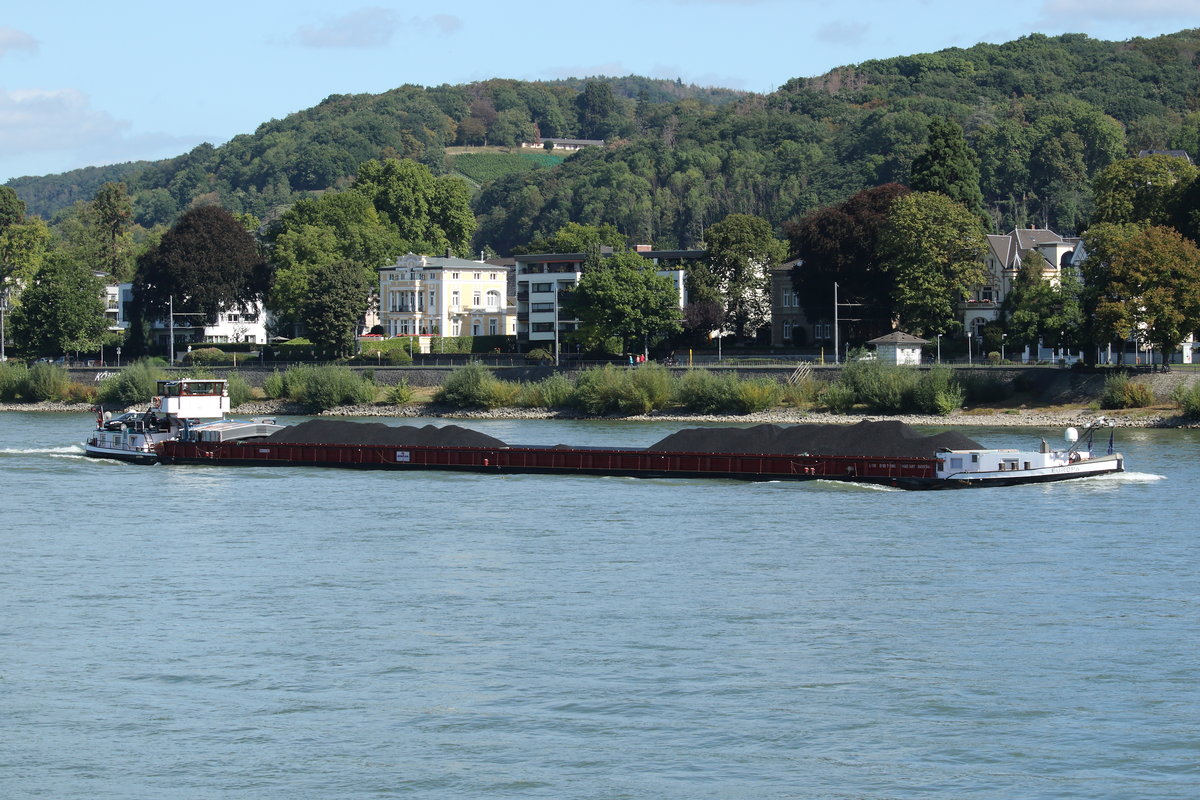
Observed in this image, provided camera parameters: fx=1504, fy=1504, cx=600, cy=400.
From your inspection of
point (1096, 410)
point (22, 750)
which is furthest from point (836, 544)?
point (1096, 410)

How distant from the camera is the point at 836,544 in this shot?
39.8m

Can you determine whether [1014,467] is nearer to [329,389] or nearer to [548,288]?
[329,389]

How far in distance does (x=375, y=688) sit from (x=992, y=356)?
72.7 metres

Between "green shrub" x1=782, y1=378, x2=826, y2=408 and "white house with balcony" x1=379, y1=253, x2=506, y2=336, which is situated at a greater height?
"white house with balcony" x1=379, y1=253, x2=506, y2=336

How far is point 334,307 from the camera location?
4577 inches

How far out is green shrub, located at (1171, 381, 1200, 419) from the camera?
7538cm

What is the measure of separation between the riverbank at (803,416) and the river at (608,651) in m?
30.5

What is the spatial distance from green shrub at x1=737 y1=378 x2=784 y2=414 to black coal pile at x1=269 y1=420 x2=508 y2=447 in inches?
971

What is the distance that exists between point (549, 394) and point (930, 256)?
26.0 m

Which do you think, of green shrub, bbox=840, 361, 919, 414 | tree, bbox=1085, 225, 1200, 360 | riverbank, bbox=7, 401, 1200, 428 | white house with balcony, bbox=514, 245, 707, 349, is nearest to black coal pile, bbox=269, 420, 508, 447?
riverbank, bbox=7, 401, 1200, 428

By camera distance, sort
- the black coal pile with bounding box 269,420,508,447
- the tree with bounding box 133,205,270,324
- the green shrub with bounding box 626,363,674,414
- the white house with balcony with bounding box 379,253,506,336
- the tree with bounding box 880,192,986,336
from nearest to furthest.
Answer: the black coal pile with bounding box 269,420,508,447 → the green shrub with bounding box 626,363,674,414 → the tree with bounding box 880,192,986,336 → the tree with bounding box 133,205,270,324 → the white house with balcony with bounding box 379,253,506,336

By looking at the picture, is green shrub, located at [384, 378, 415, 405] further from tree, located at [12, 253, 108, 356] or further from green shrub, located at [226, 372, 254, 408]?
tree, located at [12, 253, 108, 356]

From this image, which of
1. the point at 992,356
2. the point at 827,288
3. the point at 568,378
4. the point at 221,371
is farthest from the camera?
the point at 221,371

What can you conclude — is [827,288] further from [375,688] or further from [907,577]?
[375,688]
